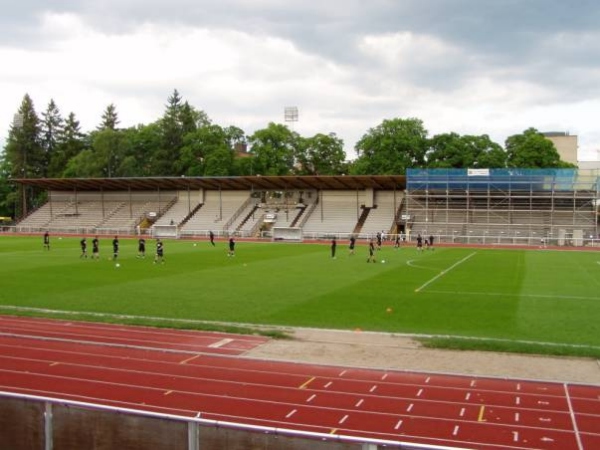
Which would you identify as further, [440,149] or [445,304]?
[440,149]

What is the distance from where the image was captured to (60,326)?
16656mm

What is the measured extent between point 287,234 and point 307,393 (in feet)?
167

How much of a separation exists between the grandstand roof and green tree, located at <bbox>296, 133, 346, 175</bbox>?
1976 centimetres

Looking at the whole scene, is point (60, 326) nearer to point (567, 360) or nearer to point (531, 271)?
point (567, 360)

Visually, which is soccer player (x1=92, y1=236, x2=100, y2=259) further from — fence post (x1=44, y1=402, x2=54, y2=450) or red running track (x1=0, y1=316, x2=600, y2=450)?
fence post (x1=44, y1=402, x2=54, y2=450)

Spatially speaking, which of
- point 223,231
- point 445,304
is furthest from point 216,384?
point 223,231

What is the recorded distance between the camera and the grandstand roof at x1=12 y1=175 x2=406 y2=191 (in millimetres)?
67312

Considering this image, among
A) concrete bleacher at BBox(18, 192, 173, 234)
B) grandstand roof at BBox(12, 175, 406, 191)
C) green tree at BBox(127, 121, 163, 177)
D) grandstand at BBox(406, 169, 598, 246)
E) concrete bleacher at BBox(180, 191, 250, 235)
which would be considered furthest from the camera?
green tree at BBox(127, 121, 163, 177)

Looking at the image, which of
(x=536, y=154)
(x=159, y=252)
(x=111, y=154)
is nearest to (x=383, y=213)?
(x=536, y=154)

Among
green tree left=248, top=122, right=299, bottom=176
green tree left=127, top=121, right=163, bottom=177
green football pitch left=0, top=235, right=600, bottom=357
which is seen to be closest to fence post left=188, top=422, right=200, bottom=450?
green football pitch left=0, top=235, right=600, bottom=357

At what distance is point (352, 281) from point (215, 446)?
21.0 meters

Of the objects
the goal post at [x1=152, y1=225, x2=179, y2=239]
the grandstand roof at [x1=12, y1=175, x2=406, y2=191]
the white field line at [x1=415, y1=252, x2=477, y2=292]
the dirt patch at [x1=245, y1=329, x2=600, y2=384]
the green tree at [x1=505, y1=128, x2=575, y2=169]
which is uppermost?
the green tree at [x1=505, y1=128, x2=575, y2=169]

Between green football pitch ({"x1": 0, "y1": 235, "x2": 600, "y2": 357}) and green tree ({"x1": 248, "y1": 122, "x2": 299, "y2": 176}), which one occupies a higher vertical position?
green tree ({"x1": 248, "y1": 122, "x2": 299, "y2": 176})

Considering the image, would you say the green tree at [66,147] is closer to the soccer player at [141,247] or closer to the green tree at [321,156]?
the green tree at [321,156]
